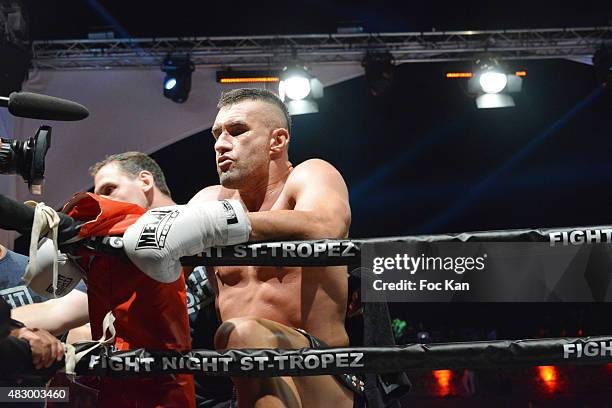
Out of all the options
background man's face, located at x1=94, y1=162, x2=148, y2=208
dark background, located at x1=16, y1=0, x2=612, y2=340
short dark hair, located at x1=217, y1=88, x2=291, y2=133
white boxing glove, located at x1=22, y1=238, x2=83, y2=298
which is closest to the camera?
white boxing glove, located at x1=22, y1=238, x2=83, y2=298

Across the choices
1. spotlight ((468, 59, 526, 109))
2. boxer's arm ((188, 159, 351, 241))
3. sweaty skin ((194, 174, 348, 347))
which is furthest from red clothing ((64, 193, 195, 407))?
spotlight ((468, 59, 526, 109))

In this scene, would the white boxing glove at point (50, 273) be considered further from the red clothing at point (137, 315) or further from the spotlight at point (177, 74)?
the spotlight at point (177, 74)

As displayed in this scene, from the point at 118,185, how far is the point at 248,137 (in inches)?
18.9

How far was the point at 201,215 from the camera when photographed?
1.28 m

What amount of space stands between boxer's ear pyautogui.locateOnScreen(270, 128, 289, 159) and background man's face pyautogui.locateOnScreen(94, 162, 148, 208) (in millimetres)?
450

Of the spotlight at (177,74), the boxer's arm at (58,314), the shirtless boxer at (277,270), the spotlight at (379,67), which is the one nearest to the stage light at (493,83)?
the spotlight at (379,67)

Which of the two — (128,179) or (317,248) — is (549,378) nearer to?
(128,179)

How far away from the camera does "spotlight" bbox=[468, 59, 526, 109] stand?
5.07 metres

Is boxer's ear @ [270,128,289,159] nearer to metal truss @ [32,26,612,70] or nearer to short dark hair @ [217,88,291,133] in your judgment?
short dark hair @ [217,88,291,133]

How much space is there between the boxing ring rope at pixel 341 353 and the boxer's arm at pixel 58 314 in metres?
0.73

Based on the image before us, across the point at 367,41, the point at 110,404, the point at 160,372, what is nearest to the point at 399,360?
the point at 160,372

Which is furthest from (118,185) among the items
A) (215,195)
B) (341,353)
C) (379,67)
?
(379,67)

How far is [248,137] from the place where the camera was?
186cm

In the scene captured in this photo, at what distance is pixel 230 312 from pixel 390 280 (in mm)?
575
